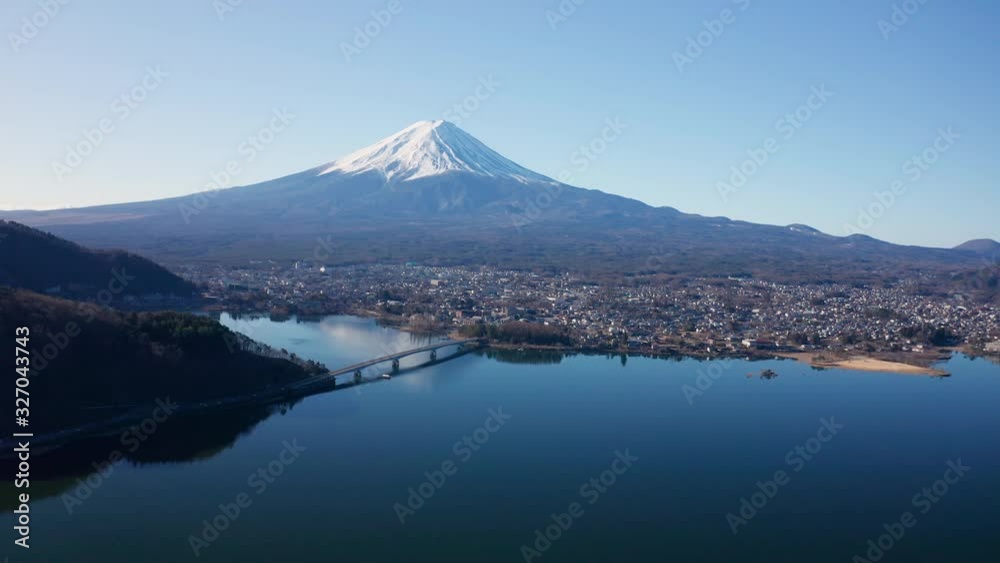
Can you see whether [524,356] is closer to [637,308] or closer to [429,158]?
[637,308]

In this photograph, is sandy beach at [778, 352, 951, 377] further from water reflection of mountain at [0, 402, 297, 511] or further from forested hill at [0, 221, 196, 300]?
forested hill at [0, 221, 196, 300]

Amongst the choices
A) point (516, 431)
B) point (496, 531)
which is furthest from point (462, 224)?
point (496, 531)

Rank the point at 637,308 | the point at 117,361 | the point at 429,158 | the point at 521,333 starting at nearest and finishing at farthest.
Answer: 1. the point at 117,361
2. the point at 521,333
3. the point at 637,308
4. the point at 429,158

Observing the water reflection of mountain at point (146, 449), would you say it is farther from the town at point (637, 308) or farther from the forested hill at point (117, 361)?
the town at point (637, 308)

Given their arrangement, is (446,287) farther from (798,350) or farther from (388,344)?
(798,350)

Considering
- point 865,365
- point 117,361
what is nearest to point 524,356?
point 865,365

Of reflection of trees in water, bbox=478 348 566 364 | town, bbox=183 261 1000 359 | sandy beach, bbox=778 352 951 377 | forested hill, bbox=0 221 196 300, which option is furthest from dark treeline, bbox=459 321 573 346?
forested hill, bbox=0 221 196 300
